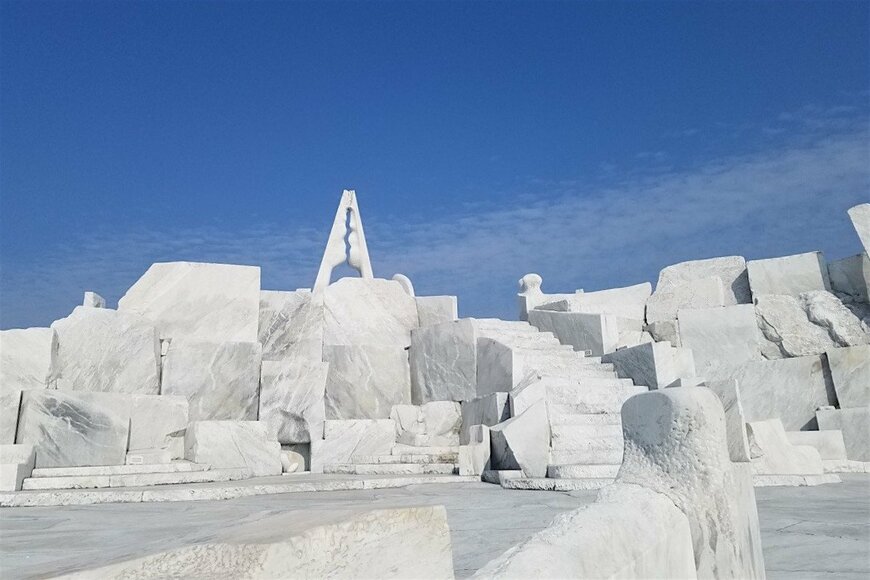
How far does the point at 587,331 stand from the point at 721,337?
1.79 metres

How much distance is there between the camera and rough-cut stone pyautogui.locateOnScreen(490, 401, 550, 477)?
5410 millimetres

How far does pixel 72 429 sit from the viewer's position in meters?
5.85

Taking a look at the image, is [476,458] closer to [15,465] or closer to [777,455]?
[777,455]

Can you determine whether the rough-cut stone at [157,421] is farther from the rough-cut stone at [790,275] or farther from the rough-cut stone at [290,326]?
the rough-cut stone at [790,275]

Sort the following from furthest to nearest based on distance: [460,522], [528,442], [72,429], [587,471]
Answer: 1. [72,429]
2. [528,442]
3. [587,471]
4. [460,522]

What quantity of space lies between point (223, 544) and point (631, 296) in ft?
33.8

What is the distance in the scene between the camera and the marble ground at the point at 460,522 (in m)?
2.14

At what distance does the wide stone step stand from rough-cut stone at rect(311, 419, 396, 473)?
4.77 feet

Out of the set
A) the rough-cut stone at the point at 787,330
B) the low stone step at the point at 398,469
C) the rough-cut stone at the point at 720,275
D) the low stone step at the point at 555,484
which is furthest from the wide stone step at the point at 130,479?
the rough-cut stone at the point at 720,275

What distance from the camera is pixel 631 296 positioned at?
1066 cm

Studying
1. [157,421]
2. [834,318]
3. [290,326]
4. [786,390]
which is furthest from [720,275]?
[157,421]

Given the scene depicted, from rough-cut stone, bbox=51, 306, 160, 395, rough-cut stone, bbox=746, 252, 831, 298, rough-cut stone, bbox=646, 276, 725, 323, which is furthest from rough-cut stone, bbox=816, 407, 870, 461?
rough-cut stone, bbox=51, 306, 160, 395

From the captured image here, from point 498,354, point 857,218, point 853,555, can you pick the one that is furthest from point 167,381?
point 857,218

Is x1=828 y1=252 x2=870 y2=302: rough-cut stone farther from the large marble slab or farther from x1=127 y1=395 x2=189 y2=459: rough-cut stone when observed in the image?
x1=127 y1=395 x2=189 y2=459: rough-cut stone
